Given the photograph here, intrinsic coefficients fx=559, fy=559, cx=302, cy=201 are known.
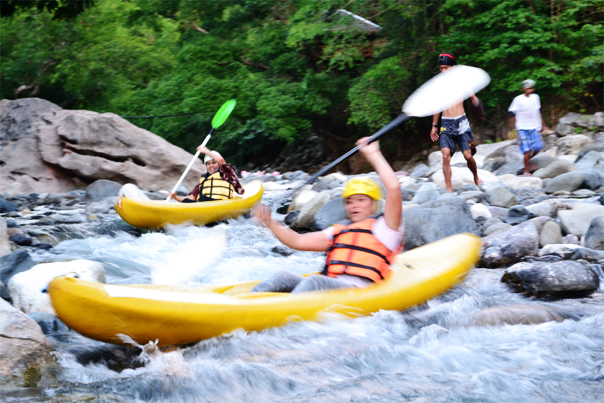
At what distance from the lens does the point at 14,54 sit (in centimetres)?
1642

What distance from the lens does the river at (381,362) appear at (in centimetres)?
225

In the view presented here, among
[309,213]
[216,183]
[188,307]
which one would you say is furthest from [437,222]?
[216,183]

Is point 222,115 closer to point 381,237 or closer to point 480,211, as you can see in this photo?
point 480,211

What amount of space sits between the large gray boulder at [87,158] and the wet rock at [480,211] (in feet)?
20.9

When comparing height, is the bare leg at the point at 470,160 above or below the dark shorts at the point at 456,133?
below

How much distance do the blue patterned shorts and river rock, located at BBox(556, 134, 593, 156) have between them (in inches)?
79.2

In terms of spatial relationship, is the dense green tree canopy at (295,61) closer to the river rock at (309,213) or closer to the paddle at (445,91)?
the river rock at (309,213)

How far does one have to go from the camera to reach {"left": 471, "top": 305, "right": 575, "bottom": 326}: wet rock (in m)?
2.98

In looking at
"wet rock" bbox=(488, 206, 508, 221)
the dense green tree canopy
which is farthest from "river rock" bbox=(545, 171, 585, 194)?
the dense green tree canopy

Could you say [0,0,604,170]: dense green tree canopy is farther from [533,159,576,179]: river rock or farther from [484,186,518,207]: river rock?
[484,186,518,207]: river rock

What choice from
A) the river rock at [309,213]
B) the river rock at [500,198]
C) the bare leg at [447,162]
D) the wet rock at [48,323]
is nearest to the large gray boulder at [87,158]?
the river rock at [309,213]

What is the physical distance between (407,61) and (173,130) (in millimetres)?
6747

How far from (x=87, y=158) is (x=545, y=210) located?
850cm

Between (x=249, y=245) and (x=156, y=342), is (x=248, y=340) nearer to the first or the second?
(x=156, y=342)
